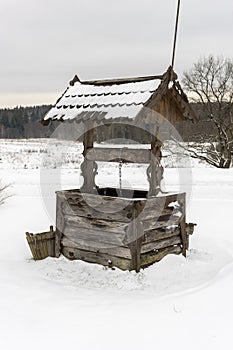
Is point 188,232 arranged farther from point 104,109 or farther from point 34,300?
point 34,300

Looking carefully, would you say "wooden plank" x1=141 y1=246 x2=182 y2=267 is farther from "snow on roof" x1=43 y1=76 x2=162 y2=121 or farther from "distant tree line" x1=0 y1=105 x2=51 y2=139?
"distant tree line" x1=0 y1=105 x2=51 y2=139

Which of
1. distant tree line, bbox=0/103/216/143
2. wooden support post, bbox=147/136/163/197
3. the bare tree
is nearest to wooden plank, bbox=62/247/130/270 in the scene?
wooden support post, bbox=147/136/163/197

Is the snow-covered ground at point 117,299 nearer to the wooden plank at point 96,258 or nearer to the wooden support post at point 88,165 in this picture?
the wooden plank at point 96,258

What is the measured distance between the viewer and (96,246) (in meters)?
6.72

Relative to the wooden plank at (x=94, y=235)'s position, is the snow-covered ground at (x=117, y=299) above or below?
below

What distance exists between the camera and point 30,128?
5809cm

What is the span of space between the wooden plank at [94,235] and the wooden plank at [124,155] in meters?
1.17

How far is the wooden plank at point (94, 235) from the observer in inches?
253

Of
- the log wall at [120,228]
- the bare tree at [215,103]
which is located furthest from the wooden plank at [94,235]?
the bare tree at [215,103]

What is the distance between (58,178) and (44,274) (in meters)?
10.00

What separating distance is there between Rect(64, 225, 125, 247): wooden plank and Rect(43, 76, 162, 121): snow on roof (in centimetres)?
183

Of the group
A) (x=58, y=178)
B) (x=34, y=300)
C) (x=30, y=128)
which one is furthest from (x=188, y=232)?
(x=30, y=128)

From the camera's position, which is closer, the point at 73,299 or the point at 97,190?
the point at 73,299

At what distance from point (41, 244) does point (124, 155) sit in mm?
2123
